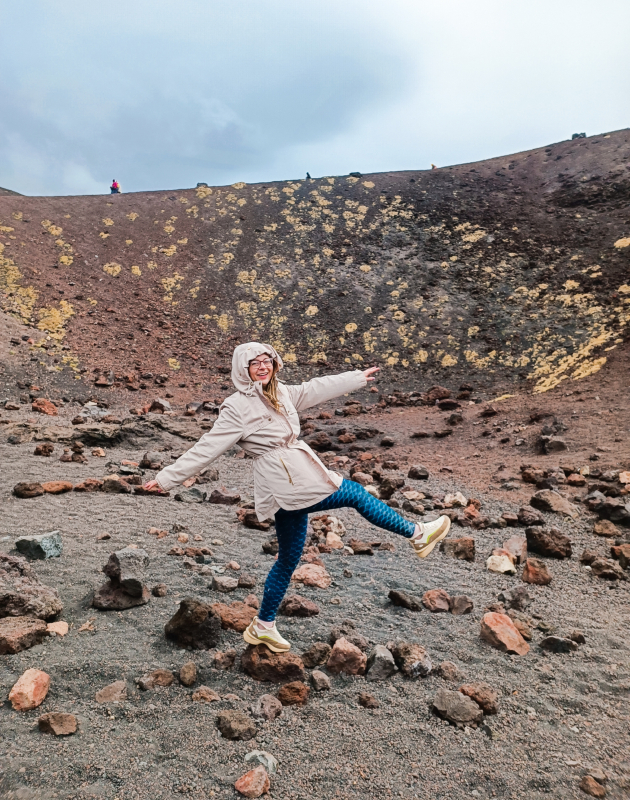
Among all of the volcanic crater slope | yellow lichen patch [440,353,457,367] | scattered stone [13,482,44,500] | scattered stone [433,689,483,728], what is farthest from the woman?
yellow lichen patch [440,353,457,367]

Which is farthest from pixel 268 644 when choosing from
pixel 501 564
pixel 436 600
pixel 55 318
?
pixel 55 318

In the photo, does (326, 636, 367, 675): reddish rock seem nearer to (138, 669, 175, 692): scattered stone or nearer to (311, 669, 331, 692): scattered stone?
(311, 669, 331, 692): scattered stone

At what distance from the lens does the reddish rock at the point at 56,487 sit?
7762 millimetres

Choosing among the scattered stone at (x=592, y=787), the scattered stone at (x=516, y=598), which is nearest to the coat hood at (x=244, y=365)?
the scattered stone at (x=592, y=787)

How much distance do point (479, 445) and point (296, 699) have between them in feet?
30.6

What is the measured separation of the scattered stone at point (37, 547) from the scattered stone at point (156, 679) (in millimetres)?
2448

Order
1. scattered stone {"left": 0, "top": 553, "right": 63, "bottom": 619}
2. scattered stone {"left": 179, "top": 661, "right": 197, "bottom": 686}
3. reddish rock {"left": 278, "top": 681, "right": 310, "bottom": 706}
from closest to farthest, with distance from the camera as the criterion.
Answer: reddish rock {"left": 278, "top": 681, "right": 310, "bottom": 706}, scattered stone {"left": 179, "top": 661, "right": 197, "bottom": 686}, scattered stone {"left": 0, "top": 553, "right": 63, "bottom": 619}

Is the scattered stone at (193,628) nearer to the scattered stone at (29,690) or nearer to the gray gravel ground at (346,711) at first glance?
the gray gravel ground at (346,711)

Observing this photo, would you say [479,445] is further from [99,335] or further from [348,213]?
[348,213]

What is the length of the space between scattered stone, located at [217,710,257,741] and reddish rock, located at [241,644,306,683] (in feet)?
1.56

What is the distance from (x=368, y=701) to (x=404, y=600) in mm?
1411

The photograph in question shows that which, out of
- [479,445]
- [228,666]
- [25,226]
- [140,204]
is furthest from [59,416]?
[140,204]

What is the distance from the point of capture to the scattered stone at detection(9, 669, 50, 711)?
11.0ft

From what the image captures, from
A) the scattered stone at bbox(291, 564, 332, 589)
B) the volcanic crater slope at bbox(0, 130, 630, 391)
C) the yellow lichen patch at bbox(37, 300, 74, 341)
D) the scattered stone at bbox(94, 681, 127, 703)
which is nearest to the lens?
the scattered stone at bbox(94, 681, 127, 703)
